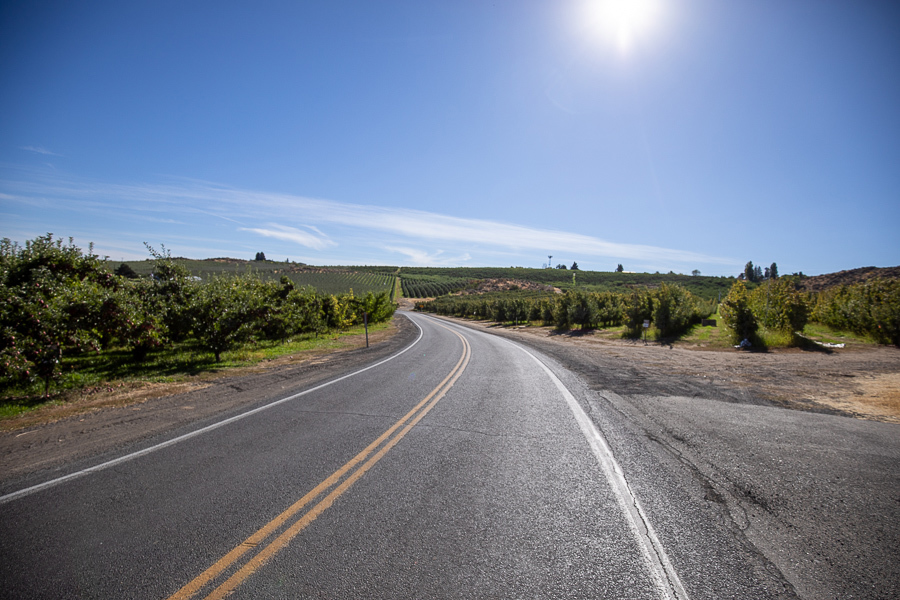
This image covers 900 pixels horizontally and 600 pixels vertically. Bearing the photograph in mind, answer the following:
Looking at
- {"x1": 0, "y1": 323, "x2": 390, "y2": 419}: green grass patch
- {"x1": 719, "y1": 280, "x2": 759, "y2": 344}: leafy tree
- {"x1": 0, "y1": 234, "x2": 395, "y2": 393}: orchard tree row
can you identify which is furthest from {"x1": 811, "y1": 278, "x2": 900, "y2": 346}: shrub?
{"x1": 0, "y1": 234, "x2": 395, "y2": 393}: orchard tree row

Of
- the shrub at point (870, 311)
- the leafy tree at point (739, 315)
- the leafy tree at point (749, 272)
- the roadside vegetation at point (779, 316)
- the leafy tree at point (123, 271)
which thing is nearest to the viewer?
the shrub at point (870, 311)

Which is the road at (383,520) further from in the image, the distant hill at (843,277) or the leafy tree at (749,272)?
the leafy tree at (749,272)

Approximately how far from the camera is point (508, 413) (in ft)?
21.3

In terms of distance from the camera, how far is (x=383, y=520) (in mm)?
3098

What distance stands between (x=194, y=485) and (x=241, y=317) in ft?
33.5

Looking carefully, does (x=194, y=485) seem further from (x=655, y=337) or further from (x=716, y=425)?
(x=655, y=337)

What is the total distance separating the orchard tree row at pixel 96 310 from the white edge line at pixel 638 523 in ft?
36.2

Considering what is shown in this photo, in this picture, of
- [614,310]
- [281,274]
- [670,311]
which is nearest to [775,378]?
[670,311]

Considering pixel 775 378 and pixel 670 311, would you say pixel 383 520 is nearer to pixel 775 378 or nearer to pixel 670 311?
pixel 775 378

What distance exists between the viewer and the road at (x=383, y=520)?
2383 millimetres

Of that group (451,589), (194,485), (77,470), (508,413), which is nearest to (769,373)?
(508,413)

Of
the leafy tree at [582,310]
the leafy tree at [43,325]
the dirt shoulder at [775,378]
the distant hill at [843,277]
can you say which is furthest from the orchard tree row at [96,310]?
the distant hill at [843,277]

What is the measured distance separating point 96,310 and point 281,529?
9912 millimetres

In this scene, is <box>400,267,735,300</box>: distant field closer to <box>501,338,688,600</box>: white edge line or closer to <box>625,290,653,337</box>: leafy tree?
<box>625,290,653,337</box>: leafy tree
